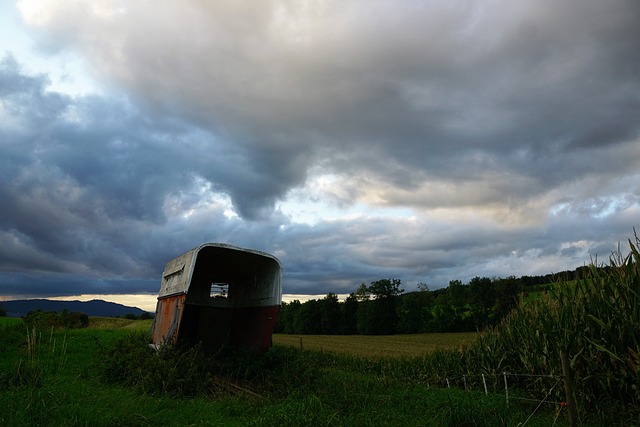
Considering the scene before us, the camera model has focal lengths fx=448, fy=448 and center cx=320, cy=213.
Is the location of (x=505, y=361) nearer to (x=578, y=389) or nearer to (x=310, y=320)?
(x=578, y=389)

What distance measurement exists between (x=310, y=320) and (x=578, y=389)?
180 feet

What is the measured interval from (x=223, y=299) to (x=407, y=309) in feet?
153

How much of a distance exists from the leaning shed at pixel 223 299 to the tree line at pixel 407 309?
141 feet

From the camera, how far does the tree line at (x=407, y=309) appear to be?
54469mm

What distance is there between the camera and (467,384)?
13562 mm

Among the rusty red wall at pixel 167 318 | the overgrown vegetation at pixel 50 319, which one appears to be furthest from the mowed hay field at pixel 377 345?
the overgrown vegetation at pixel 50 319

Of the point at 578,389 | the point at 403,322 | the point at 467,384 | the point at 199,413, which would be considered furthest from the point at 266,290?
the point at 403,322

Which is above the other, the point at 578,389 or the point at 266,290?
the point at 266,290

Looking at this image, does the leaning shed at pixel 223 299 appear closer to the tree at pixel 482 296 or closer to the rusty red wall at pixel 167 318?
the rusty red wall at pixel 167 318

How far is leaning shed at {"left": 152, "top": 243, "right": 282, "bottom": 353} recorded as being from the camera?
1275 centimetres

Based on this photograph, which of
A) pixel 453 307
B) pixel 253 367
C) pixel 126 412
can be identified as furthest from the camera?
pixel 453 307

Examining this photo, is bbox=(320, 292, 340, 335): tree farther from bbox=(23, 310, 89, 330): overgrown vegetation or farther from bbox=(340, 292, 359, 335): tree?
bbox=(23, 310, 89, 330): overgrown vegetation

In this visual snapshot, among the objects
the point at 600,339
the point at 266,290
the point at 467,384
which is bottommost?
the point at 467,384

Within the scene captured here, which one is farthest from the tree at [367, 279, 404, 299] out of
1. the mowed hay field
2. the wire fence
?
the wire fence
